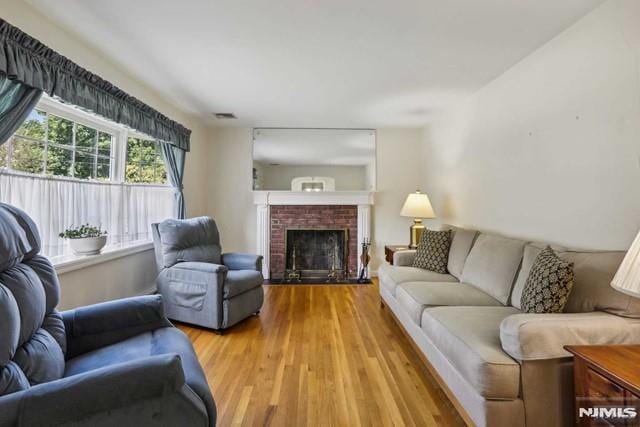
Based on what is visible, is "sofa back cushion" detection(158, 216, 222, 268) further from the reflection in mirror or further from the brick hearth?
the reflection in mirror

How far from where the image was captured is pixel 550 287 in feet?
5.46

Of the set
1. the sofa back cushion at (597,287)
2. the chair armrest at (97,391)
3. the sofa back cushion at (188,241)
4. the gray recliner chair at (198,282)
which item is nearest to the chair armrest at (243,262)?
the gray recliner chair at (198,282)

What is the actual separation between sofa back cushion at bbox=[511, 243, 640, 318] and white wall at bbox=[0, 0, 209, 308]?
327cm

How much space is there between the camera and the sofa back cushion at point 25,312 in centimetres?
103

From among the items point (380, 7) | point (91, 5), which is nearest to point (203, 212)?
point (91, 5)

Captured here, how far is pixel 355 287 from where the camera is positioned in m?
4.36

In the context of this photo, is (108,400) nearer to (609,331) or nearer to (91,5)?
(609,331)

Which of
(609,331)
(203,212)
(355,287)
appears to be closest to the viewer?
(609,331)

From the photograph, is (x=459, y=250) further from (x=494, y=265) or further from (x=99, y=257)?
(x=99, y=257)

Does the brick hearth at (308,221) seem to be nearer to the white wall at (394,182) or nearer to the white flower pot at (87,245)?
the white wall at (394,182)

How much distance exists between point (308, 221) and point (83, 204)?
2848 mm

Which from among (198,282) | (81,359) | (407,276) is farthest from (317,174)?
(81,359)

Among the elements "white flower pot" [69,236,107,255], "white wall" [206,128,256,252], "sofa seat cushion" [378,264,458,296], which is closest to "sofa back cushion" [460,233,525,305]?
"sofa seat cushion" [378,264,458,296]

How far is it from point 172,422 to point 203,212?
404 cm
